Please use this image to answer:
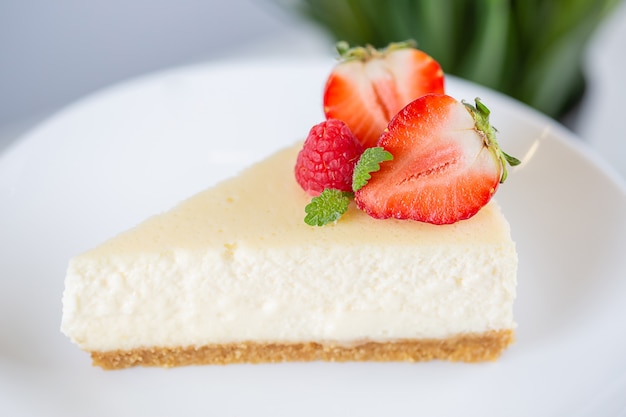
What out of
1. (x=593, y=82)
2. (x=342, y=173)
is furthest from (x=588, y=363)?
(x=593, y=82)

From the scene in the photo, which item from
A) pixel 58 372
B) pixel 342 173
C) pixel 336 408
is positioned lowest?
pixel 58 372

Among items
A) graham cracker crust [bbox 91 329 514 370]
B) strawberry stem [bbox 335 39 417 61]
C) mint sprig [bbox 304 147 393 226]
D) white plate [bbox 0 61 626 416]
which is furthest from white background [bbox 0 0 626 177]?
mint sprig [bbox 304 147 393 226]

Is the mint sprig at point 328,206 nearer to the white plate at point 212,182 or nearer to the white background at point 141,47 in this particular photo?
the white plate at point 212,182

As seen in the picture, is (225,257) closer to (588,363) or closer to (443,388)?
(443,388)

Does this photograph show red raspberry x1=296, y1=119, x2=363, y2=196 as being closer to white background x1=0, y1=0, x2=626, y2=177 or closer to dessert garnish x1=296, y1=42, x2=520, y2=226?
dessert garnish x1=296, y1=42, x2=520, y2=226

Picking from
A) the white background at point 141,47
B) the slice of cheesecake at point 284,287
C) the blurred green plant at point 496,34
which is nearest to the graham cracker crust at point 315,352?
the slice of cheesecake at point 284,287

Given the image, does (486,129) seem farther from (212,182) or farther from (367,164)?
(212,182)
